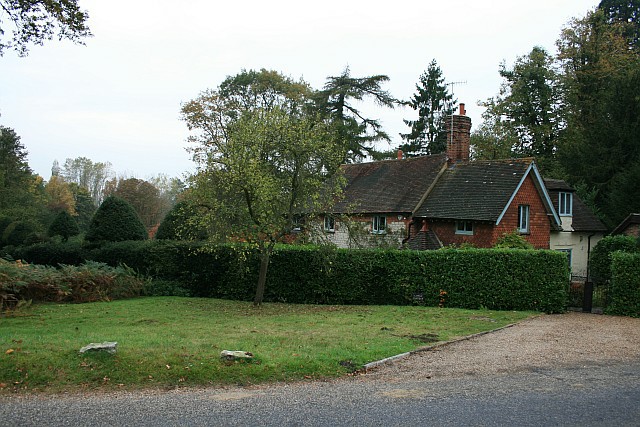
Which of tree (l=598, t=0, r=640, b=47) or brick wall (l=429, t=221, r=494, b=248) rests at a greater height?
tree (l=598, t=0, r=640, b=47)

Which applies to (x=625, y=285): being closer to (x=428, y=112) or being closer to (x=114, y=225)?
(x=114, y=225)

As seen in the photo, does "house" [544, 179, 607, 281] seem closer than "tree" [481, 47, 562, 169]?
Yes

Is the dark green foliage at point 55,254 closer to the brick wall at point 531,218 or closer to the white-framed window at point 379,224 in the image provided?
the white-framed window at point 379,224

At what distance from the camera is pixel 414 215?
1133 inches

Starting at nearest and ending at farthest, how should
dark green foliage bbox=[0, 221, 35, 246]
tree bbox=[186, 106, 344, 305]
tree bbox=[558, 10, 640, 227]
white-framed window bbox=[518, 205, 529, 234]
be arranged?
tree bbox=[186, 106, 344, 305] → white-framed window bbox=[518, 205, 529, 234] → tree bbox=[558, 10, 640, 227] → dark green foliage bbox=[0, 221, 35, 246]

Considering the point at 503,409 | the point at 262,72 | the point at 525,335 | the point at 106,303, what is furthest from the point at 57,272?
the point at 262,72

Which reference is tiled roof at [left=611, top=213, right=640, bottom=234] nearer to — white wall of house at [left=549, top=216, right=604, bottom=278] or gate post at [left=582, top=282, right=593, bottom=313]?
white wall of house at [left=549, top=216, right=604, bottom=278]

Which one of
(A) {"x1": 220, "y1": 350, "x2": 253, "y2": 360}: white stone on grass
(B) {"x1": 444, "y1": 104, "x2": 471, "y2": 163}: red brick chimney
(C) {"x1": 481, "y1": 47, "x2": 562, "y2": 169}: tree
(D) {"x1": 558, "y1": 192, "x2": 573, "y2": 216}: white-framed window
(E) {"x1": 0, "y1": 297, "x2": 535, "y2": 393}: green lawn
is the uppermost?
(C) {"x1": 481, "y1": 47, "x2": 562, "y2": 169}: tree

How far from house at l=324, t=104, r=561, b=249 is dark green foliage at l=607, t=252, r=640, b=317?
7607 millimetres

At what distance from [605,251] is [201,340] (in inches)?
914

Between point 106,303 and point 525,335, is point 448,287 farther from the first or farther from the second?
point 106,303

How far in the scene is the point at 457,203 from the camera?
90.5ft

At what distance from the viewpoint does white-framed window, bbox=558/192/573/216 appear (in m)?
30.9

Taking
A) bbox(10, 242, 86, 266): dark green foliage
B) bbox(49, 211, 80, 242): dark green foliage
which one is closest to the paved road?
bbox(10, 242, 86, 266): dark green foliage
